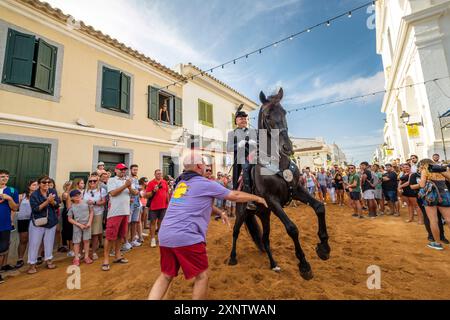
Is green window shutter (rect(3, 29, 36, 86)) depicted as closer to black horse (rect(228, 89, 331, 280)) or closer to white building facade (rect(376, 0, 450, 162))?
black horse (rect(228, 89, 331, 280))

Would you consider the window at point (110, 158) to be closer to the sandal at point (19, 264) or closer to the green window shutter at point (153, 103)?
the green window shutter at point (153, 103)

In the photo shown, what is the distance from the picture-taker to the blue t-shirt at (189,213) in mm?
1965

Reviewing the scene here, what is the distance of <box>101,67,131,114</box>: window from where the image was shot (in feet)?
26.1

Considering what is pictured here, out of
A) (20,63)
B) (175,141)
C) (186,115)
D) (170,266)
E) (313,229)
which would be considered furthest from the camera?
(186,115)

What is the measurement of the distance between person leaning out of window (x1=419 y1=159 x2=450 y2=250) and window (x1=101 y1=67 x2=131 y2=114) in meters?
9.91

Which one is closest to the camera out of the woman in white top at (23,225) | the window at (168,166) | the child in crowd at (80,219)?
the child in crowd at (80,219)

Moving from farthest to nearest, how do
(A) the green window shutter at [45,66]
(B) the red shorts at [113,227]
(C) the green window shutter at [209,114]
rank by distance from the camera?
(C) the green window shutter at [209,114], (A) the green window shutter at [45,66], (B) the red shorts at [113,227]

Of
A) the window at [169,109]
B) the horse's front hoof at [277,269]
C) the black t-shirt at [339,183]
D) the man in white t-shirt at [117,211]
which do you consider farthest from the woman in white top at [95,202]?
the black t-shirt at [339,183]

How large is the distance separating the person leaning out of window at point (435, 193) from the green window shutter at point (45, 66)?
10.6 meters

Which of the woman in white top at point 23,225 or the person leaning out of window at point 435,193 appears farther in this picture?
the woman in white top at point 23,225

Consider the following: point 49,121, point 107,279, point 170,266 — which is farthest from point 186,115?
point 170,266

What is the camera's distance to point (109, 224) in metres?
4.19

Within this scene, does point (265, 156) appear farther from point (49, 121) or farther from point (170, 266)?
point (49, 121)
